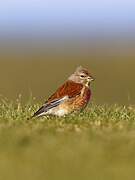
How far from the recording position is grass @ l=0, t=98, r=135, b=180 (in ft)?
32.1

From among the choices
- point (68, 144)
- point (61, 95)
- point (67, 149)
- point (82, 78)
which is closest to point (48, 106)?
point (61, 95)

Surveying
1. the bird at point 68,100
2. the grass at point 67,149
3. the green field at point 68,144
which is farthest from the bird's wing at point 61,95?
the grass at point 67,149

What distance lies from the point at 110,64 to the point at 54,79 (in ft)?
30.3

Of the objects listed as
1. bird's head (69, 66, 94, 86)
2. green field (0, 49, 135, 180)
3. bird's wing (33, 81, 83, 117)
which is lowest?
green field (0, 49, 135, 180)

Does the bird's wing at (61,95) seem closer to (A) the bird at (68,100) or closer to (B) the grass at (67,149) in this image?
(A) the bird at (68,100)

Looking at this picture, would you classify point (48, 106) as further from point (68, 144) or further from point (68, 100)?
point (68, 144)

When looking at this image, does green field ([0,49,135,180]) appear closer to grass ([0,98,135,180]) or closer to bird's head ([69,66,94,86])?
grass ([0,98,135,180])

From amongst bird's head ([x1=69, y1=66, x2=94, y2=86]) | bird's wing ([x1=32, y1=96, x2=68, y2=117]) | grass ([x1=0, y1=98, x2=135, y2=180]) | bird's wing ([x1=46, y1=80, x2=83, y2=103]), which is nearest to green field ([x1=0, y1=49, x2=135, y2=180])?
grass ([x1=0, y1=98, x2=135, y2=180])

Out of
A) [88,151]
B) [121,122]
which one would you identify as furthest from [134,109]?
[88,151]

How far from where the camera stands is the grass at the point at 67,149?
32.1 ft

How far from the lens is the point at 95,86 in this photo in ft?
131

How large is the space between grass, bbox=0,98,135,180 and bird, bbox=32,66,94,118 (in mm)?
945

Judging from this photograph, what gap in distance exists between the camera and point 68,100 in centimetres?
1528

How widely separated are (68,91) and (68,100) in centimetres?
15
